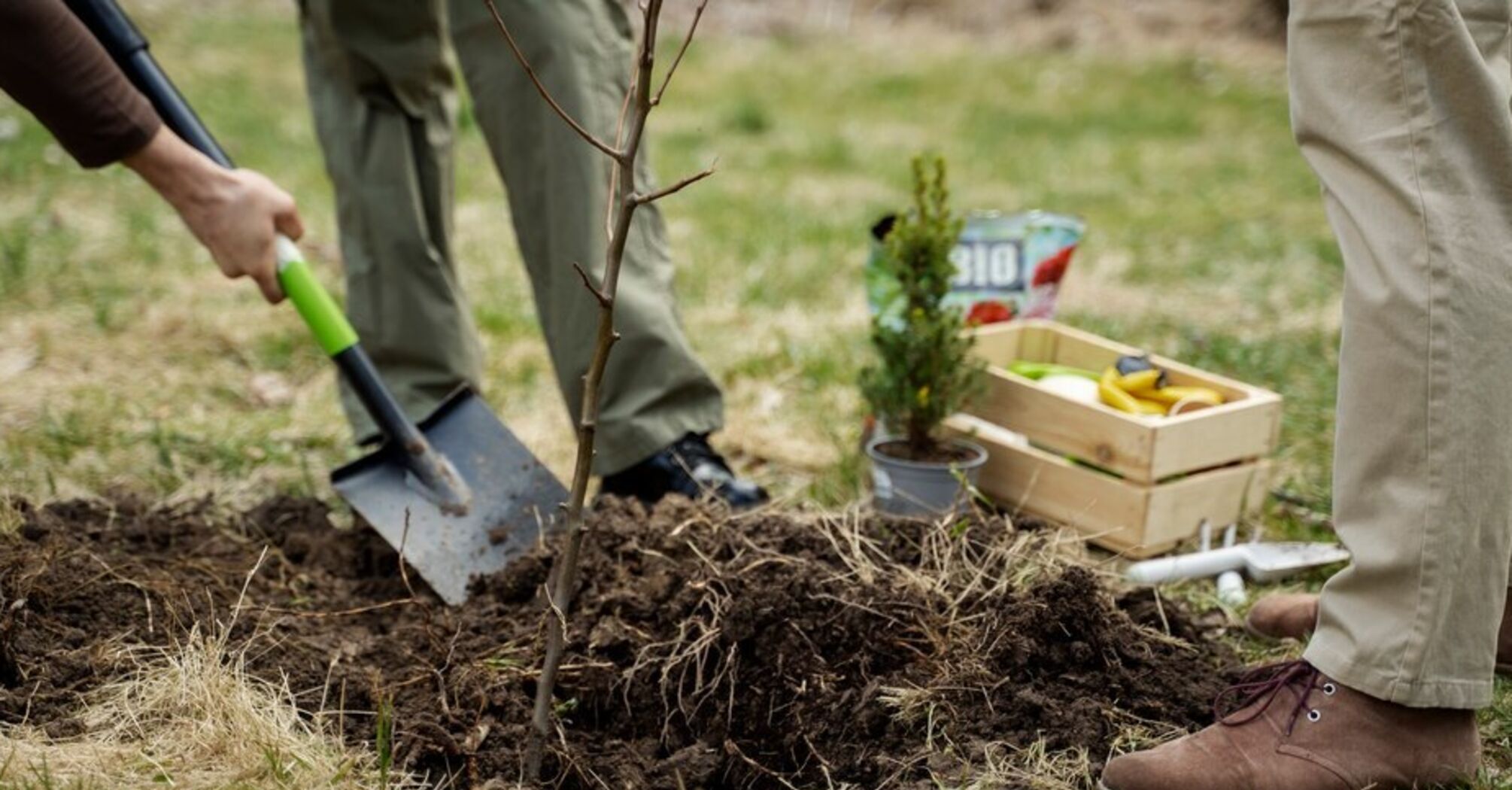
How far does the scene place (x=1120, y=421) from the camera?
3041 mm

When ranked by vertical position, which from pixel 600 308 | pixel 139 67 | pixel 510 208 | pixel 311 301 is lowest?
pixel 311 301

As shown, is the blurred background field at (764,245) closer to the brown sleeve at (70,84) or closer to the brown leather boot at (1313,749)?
the brown sleeve at (70,84)

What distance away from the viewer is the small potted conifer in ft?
10.1

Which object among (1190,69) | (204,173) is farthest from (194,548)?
Answer: (1190,69)

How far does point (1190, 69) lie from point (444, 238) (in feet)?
22.4

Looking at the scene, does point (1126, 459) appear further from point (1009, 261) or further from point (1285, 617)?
point (1009, 261)

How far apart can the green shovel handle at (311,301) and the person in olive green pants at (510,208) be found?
1.24ft

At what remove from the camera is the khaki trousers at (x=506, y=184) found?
2.95 metres

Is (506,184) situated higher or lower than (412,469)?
higher

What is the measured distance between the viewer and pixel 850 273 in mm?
5410

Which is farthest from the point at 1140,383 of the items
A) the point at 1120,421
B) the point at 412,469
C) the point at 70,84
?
the point at 70,84

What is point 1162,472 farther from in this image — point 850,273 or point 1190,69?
point 1190,69

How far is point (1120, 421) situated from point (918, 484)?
0.41m

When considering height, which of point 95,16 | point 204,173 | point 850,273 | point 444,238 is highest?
point 95,16
